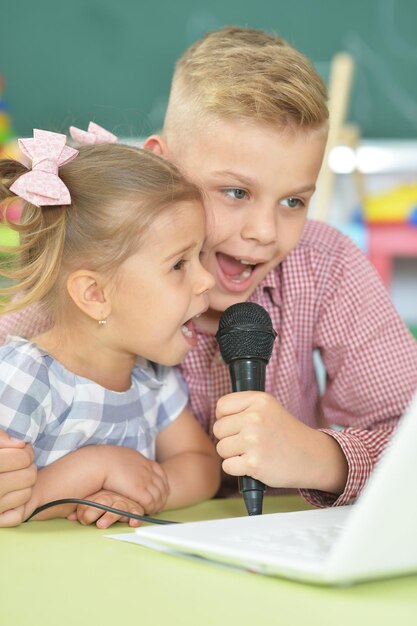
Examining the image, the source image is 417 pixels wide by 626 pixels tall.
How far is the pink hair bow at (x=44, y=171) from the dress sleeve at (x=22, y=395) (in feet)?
0.56

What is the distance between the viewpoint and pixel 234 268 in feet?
4.07

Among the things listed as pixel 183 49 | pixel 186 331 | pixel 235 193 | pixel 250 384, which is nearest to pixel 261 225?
pixel 235 193

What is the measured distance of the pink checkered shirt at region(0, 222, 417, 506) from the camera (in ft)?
4.07

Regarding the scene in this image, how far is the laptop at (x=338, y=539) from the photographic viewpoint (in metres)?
0.55

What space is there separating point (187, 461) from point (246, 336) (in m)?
0.25

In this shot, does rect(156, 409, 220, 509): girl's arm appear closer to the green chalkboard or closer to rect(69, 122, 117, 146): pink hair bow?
rect(69, 122, 117, 146): pink hair bow

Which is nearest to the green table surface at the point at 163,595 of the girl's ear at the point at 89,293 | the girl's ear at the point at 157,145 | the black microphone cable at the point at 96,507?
the black microphone cable at the point at 96,507

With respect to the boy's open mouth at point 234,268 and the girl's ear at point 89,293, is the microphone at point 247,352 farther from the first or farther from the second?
the boy's open mouth at point 234,268

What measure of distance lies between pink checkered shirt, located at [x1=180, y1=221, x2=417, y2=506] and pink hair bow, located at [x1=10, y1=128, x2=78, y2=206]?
361 millimetres

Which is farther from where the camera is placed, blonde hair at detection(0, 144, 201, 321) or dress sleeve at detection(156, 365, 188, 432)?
dress sleeve at detection(156, 365, 188, 432)

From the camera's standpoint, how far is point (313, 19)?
11.4ft

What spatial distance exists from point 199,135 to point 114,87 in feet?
8.27

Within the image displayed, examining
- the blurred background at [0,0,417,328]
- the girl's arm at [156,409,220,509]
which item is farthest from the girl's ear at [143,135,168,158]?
the blurred background at [0,0,417,328]

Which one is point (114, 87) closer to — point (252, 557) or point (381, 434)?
point (381, 434)
